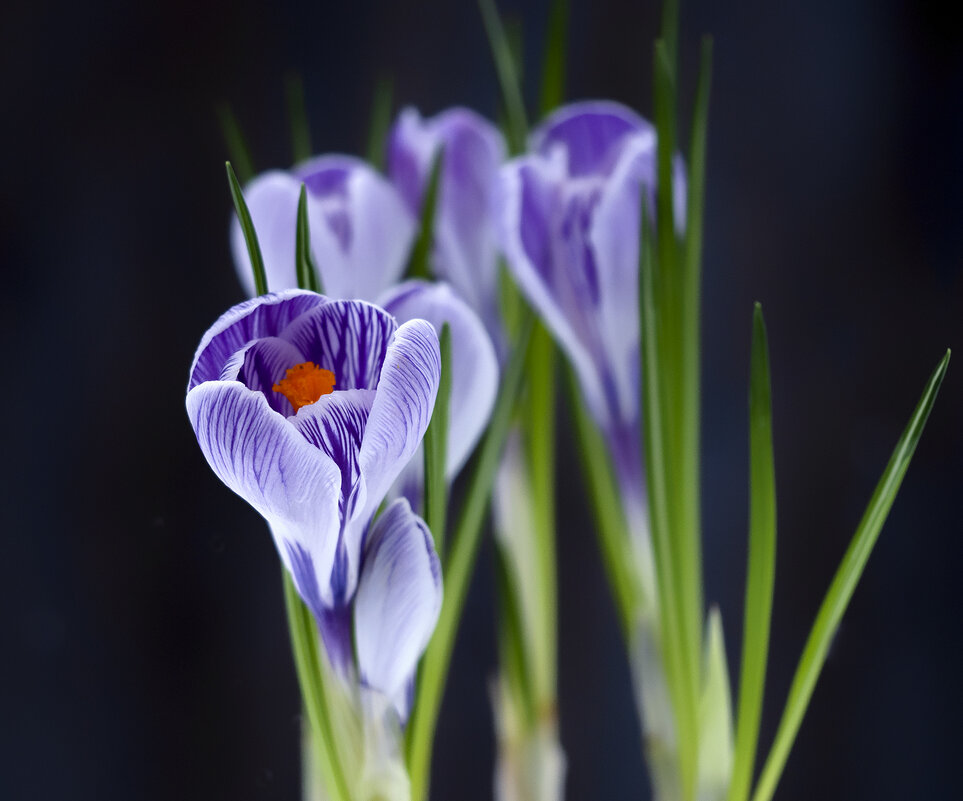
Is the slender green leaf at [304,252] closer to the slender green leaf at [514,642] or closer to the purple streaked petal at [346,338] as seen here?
the purple streaked petal at [346,338]

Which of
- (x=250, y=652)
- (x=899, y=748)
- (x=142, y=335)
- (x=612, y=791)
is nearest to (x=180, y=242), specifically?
(x=142, y=335)

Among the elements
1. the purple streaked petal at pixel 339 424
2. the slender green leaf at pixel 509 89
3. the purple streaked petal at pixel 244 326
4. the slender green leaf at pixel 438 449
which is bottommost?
the slender green leaf at pixel 438 449

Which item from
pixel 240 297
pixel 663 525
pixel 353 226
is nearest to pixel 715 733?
pixel 663 525

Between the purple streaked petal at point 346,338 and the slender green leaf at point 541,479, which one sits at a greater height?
the purple streaked petal at point 346,338

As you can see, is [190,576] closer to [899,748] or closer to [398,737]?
[398,737]

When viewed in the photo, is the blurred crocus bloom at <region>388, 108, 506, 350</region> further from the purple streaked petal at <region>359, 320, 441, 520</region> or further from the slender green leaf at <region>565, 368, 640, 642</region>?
the purple streaked petal at <region>359, 320, 441, 520</region>

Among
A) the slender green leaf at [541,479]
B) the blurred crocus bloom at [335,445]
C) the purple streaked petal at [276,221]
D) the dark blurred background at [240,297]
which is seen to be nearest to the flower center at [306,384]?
the blurred crocus bloom at [335,445]

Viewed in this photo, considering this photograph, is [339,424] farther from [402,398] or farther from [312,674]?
[312,674]
